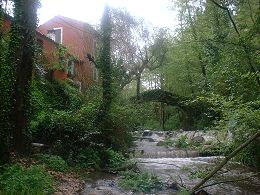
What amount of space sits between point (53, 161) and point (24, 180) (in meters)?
3.32

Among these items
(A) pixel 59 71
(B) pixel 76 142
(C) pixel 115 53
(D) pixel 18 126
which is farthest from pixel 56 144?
(C) pixel 115 53

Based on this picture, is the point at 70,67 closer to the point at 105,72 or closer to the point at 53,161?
the point at 105,72

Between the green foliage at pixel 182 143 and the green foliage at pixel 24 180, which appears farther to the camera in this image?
the green foliage at pixel 182 143

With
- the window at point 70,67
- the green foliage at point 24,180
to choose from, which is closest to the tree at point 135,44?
the window at point 70,67

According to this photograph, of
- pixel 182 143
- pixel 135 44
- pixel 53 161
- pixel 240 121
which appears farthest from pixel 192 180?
pixel 135 44

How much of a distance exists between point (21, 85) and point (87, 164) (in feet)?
12.7

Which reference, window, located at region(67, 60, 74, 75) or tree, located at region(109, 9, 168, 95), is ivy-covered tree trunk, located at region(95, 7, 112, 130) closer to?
window, located at region(67, 60, 74, 75)

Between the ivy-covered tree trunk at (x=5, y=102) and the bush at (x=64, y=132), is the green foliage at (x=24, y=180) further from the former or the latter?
the bush at (x=64, y=132)

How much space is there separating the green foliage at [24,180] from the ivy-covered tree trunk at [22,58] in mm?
2610

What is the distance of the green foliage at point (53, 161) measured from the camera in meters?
11.5

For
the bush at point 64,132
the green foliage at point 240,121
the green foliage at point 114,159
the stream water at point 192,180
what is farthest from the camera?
the green foliage at point 114,159

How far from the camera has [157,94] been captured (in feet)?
107

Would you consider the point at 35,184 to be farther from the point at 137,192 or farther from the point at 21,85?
the point at 21,85

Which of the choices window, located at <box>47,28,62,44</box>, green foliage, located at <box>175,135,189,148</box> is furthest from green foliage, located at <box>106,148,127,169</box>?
window, located at <box>47,28,62,44</box>
